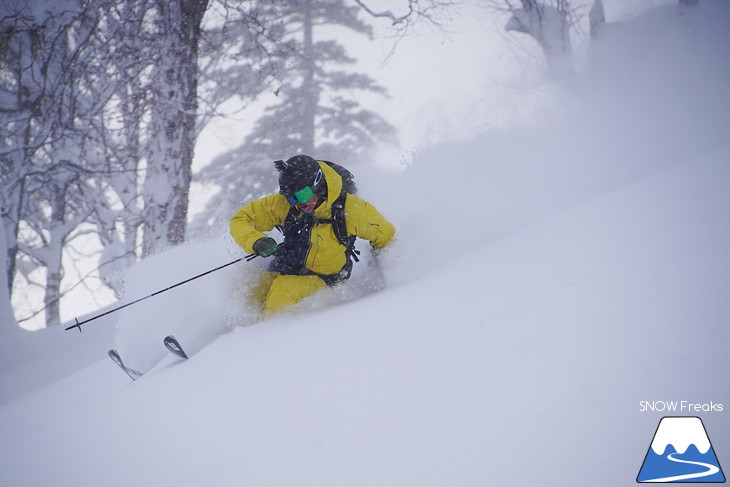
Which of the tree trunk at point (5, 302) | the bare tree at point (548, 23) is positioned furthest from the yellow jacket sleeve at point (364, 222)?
the bare tree at point (548, 23)

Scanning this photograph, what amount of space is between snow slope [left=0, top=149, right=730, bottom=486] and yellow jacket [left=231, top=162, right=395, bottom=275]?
79 cm

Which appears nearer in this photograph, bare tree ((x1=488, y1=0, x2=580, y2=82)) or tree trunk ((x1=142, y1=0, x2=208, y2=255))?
tree trunk ((x1=142, y1=0, x2=208, y2=255))

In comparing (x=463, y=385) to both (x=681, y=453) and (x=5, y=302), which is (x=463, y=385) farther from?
(x=5, y=302)

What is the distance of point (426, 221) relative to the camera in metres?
4.18

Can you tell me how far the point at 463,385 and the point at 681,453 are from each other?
702 mm

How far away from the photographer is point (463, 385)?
1448mm

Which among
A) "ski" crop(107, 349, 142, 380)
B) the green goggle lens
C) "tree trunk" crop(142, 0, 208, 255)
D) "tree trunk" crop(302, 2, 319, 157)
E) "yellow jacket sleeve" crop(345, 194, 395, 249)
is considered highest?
"tree trunk" crop(302, 2, 319, 157)

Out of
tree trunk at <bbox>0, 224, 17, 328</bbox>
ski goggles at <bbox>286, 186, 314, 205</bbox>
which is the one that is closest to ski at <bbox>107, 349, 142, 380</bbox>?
ski goggles at <bbox>286, 186, 314, 205</bbox>

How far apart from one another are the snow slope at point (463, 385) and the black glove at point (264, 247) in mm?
652

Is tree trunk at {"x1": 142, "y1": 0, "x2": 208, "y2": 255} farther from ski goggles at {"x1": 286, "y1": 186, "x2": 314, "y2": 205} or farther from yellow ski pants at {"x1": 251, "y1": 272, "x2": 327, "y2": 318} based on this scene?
ski goggles at {"x1": 286, "y1": 186, "x2": 314, "y2": 205}

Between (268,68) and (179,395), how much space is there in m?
9.53

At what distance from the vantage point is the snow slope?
3.84 feet

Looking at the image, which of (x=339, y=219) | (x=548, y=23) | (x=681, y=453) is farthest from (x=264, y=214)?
(x=548, y=23)

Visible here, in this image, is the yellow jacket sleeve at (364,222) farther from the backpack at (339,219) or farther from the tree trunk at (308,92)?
the tree trunk at (308,92)
